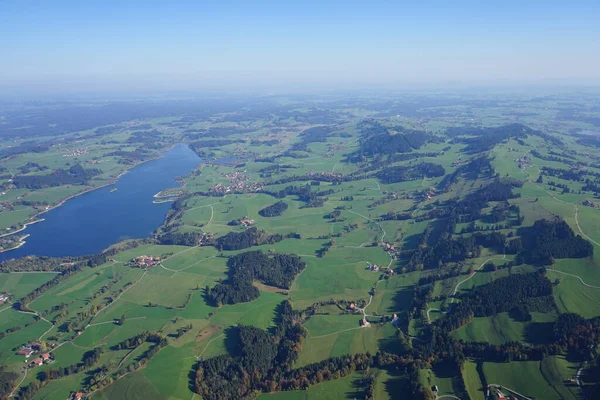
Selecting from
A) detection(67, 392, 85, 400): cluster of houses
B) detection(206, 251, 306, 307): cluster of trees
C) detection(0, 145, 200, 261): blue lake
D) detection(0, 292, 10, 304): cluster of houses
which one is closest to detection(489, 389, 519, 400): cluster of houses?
detection(206, 251, 306, 307): cluster of trees

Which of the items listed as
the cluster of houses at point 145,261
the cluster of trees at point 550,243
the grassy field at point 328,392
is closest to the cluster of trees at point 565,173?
the cluster of trees at point 550,243

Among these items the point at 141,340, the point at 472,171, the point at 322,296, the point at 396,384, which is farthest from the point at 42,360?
the point at 472,171

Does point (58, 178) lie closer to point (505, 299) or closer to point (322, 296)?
point (322, 296)

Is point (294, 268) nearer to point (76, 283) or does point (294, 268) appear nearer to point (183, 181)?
point (76, 283)

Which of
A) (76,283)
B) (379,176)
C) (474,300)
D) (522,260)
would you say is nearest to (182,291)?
(76,283)

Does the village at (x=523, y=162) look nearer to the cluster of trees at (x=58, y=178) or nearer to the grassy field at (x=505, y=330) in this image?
the grassy field at (x=505, y=330)
